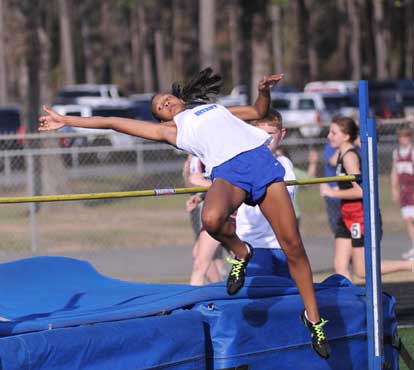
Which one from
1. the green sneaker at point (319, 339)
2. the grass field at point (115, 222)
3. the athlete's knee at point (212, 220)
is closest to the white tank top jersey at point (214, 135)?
the athlete's knee at point (212, 220)

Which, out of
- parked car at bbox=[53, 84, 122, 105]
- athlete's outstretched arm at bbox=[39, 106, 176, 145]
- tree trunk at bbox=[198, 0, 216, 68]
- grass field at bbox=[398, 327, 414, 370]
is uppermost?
tree trunk at bbox=[198, 0, 216, 68]

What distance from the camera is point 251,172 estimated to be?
679 centimetres

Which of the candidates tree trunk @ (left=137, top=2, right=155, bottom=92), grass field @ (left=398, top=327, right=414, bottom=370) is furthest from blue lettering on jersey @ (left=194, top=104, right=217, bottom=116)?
tree trunk @ (left=137, top=2, right=155, bottom=92)

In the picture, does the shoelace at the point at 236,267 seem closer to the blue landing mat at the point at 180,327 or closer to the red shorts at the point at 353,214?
the blue landing mat at the point at 180,327

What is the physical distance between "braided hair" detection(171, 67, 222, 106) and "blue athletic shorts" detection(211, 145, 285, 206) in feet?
2.31

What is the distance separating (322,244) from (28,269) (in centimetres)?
819

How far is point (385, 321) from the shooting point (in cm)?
782

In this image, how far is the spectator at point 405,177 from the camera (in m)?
14.1

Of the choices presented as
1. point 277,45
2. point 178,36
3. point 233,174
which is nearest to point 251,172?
point 233,174

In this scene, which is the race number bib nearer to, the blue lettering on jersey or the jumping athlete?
the jumping athlete

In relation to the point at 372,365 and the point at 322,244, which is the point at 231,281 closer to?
the point at 372,365

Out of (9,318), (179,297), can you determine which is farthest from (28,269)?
(179,297)

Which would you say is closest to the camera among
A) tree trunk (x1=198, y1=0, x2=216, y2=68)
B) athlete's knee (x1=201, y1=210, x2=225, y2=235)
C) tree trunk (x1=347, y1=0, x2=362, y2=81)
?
athlete's knee (x1=201, y1=210, x2=225, y2=235)

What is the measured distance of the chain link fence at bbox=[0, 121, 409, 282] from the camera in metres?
15.4
